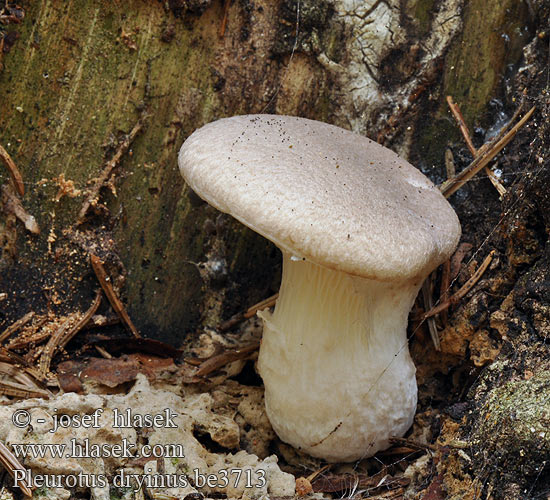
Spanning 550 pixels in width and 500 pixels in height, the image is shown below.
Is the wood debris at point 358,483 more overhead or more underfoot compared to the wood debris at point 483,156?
more underfoot

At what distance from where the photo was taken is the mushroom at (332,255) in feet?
6.34

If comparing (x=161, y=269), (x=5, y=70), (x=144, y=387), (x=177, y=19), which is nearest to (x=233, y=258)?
(x=161, y=269)

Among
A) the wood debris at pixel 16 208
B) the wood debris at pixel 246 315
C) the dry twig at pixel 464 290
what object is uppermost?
the dry twig at pixel 464 290

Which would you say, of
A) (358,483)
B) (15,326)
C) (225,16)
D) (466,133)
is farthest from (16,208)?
(466,133)

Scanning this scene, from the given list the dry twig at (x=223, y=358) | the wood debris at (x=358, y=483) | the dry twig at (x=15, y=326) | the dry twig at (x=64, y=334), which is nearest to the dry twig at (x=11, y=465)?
the dry twig at (x=64, y=334)

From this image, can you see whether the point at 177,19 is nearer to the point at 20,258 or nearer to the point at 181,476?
the point at 20,258

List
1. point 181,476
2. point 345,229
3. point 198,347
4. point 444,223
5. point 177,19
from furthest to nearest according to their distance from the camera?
1. point 198,347
2. point 177,19
3. point 444,223
4. point 181,476
5. point 345,229

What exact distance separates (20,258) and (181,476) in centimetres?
135

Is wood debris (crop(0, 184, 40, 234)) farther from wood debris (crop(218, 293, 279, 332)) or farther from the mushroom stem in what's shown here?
the mushroom stem

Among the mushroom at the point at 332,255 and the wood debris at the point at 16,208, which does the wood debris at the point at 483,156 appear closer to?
the mushroom at the point at 332,255

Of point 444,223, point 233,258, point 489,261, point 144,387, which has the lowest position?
point 144,387

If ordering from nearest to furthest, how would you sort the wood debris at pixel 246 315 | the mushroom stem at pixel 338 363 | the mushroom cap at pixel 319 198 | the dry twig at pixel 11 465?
the dry twig at pixel 11 465, the mushroom cap at pixel 319 198, the mushroom stem at pixel 338 363, the wood debris at pixel 246 315

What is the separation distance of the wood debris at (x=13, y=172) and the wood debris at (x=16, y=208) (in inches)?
1.2

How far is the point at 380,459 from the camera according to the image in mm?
2623
